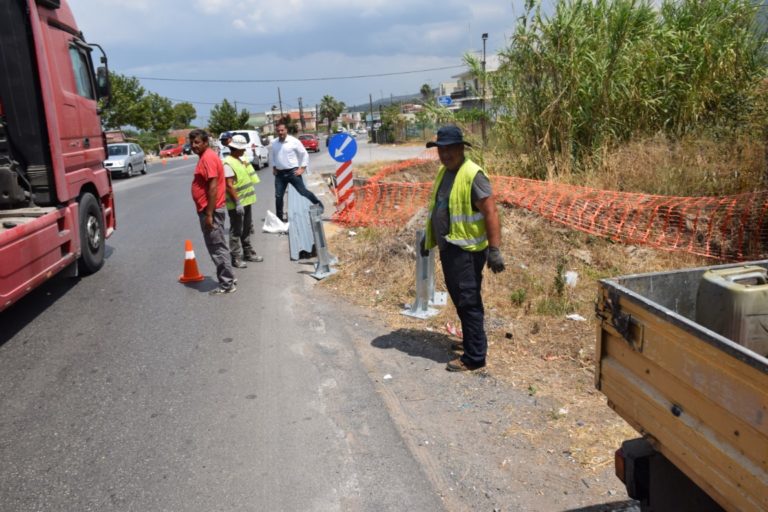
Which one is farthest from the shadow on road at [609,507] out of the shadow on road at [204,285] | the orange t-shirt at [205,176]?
the shadow on road at [204,285]

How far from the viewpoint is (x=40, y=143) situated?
20.1 feet

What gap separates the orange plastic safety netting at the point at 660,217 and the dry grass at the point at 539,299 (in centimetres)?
28

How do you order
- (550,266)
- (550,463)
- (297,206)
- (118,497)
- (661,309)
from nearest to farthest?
(661,309)
(118,497)
(550,463)
(550,266)
(297,206)

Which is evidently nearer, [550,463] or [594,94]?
[550,463]

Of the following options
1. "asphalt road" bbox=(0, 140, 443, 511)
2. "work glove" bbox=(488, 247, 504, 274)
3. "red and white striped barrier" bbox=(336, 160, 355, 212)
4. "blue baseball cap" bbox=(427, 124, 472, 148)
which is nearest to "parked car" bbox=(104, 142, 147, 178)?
"red and white striped barrier" bbox=(336, 160, 355, 212)

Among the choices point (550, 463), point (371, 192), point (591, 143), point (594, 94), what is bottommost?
point (550, 463)

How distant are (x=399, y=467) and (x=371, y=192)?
914 cm

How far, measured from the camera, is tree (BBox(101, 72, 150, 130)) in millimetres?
45219

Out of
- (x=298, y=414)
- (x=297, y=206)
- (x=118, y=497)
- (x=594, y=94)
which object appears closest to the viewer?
(x=118, y=497)

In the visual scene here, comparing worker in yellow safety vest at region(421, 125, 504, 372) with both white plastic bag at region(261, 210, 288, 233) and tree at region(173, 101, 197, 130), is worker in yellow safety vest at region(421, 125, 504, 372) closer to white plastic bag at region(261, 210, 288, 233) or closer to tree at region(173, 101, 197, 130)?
white plastic bag at region(261, 210, 288, 233)

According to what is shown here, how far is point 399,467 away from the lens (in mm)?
3359

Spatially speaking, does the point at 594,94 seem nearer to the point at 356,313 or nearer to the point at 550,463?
the point at 356,313

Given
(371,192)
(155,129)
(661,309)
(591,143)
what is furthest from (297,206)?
(155,129)

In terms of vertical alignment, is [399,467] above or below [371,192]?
below
